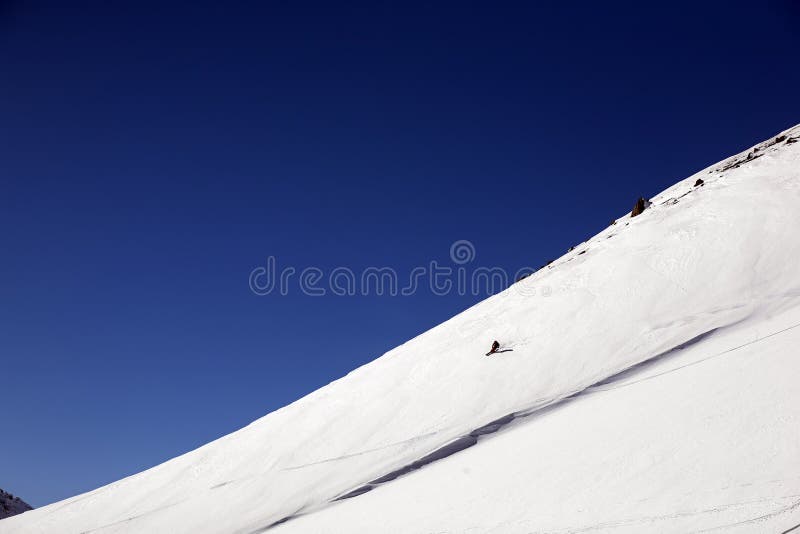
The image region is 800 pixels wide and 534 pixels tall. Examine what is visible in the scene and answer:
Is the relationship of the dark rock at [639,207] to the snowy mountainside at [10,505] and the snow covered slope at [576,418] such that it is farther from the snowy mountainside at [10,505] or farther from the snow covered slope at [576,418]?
the snowy mountainside at [10,505]

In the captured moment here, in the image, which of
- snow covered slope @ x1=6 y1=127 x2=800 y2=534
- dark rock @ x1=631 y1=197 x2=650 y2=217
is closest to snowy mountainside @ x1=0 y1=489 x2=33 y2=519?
snow covered slope @ x1=6 y1=127 x2=800 y2=534

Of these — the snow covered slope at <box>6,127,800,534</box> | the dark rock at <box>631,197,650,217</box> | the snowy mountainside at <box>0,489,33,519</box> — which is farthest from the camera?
the snowy mountainside at <box>0,489,33,519</box>

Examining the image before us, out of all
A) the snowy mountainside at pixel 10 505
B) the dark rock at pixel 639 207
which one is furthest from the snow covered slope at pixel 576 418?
the snowy mountainside at pixel 10 505

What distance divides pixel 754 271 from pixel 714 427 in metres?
4.71

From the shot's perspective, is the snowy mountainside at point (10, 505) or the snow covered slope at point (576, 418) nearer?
the snow covered slope at point (576, 418)

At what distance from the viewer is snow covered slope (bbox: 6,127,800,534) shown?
4.56m

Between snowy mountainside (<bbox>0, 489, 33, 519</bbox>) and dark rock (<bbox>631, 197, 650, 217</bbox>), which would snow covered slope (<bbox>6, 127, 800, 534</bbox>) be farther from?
snowy mountainside (<bbox>0, 489, 33, 519</bbox>)

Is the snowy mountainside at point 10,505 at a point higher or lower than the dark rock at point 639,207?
lower

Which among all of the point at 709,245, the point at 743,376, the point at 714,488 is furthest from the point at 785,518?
the point at 709,245

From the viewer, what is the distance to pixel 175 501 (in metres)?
9.09

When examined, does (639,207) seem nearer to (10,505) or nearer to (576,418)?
(576,418)

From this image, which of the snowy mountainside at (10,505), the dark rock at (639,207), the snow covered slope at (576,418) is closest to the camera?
the snow covered slope at (576,418)

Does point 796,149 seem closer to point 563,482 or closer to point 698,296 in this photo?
point 698,296

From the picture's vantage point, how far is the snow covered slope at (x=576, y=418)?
179 inches
